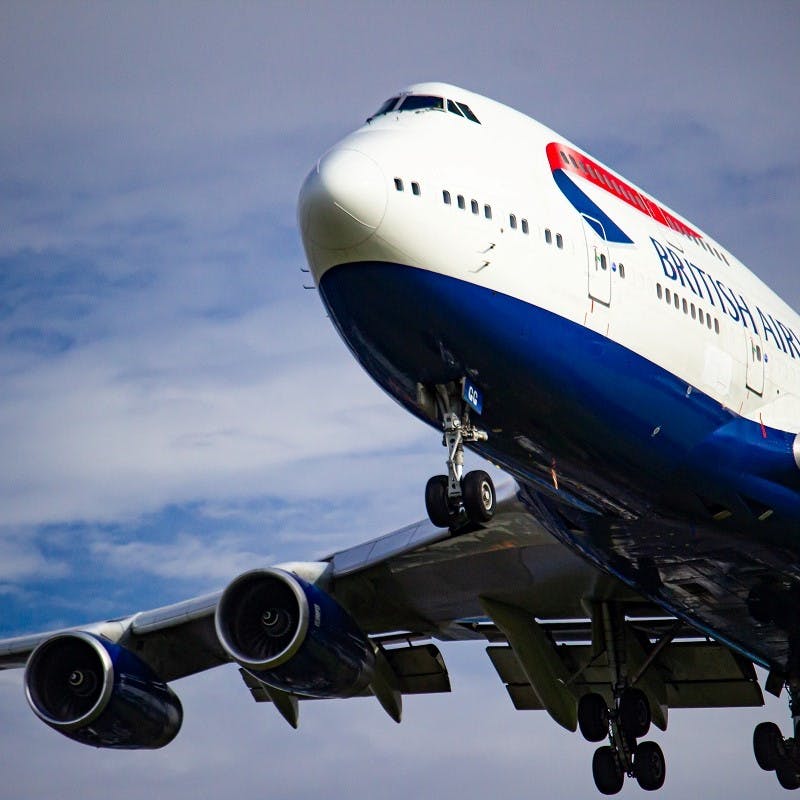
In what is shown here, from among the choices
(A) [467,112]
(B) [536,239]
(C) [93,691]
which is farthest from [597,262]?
(C) [93,691]

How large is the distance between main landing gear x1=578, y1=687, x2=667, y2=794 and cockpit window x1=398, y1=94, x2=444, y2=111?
1005 centimetres

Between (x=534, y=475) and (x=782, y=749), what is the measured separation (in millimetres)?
8932

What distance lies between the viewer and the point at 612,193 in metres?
18.0

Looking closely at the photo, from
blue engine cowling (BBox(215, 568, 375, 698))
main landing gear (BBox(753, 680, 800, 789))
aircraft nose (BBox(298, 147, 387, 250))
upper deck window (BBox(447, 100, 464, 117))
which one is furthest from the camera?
main landing gear (BBox(753, 680, 800, 789))

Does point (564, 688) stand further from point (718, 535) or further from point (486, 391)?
point (486, 391)

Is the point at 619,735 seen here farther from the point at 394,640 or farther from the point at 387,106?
the point at 387,106

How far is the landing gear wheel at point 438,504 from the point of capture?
15602 mm

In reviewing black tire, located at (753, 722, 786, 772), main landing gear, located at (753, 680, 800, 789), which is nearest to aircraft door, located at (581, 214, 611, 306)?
main landing gear, located at (753, 680, 800, 789)

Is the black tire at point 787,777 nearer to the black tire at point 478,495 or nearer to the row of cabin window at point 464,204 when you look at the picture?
Result: the black tire at point 478,495

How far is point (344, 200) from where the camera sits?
14.7 metres

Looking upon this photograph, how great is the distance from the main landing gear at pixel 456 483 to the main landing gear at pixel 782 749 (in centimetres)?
1015

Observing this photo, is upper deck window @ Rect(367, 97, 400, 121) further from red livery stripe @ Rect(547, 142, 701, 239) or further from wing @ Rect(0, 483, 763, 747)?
wing @ Rect(0, 483, 763, 747)

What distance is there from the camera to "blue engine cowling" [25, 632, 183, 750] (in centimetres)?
2397

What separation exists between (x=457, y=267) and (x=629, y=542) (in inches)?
214
